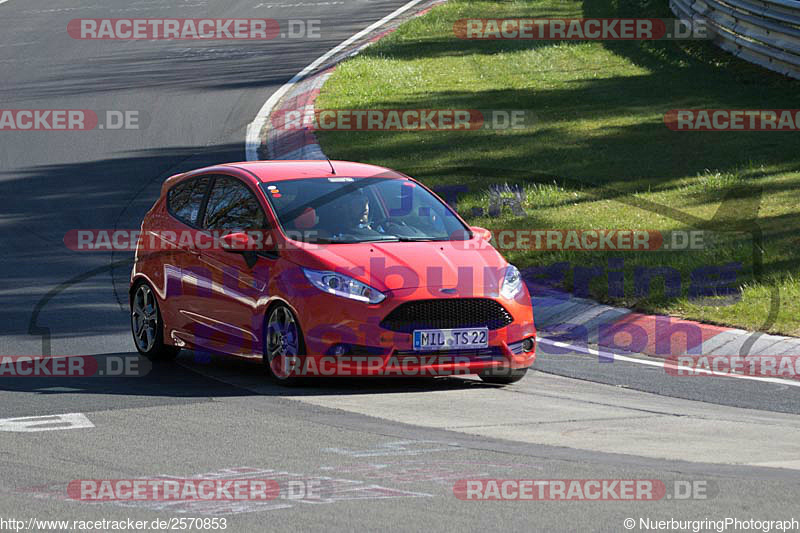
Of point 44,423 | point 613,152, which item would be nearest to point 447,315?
point 44,423

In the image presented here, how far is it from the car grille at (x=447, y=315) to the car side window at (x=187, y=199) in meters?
2.48

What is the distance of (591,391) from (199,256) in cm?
338

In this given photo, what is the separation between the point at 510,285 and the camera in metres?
10.3

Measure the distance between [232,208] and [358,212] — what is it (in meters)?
1.11

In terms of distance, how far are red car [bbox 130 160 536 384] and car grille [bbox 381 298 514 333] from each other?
0.01m

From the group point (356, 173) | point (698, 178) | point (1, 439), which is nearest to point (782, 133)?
point (698, 178)

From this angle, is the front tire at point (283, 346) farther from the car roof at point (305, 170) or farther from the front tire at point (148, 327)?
the front tire at point (148, 327)

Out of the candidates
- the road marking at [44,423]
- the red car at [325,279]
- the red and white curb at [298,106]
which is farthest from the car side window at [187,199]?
the red and white curb at [298,106]

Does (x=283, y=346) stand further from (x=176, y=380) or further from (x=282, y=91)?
(x=282, y=91)

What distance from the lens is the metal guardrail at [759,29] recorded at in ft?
76.0

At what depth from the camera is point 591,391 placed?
32.9 ft

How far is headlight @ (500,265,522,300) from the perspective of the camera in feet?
33.2

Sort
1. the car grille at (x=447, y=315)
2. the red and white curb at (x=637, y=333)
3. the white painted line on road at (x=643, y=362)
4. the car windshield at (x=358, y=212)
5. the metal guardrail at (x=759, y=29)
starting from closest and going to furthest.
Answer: the car grille at (x=447, y=315), the white painted line on road at (x=643, y=362), the car windshield at (x=358, y=212), the red and white curb at (x=637, y=333), the metal guardrail at (x=759, y=29)

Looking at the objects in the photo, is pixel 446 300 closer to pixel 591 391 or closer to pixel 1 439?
pixel 591 391
